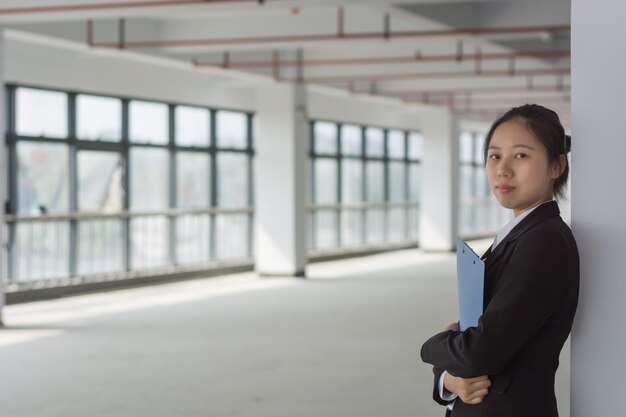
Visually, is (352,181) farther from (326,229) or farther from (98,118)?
(98,118)

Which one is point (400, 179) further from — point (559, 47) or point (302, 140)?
point (559, 47)

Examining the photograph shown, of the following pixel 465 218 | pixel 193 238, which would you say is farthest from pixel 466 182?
pixel 193 238

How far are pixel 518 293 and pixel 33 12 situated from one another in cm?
872

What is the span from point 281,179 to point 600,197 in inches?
565

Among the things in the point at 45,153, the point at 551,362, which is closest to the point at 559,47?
the point at 45,153

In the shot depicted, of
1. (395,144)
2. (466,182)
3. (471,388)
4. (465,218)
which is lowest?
(465,218)

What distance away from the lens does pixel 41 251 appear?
1380 centimetres

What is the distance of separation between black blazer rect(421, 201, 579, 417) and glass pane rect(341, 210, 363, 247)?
19330 mm

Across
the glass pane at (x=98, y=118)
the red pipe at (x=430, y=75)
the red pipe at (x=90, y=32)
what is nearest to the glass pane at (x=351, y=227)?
the red pipe at (x=430, y=75)

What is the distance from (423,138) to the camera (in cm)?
2311

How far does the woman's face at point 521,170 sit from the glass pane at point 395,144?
71.0 ft

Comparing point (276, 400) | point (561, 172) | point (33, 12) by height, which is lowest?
point (276, 400)

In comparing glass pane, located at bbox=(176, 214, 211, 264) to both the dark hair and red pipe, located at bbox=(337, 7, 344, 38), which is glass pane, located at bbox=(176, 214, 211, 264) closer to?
red pipe, located at bbox=(337, 7, 344, 38)

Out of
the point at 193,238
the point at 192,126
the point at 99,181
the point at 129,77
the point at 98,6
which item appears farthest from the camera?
the point at 193,238
